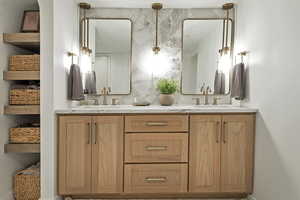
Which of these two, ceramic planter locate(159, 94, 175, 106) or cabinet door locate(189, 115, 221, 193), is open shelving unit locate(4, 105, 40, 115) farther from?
cabinet door locate(189, 115, 221, 193)

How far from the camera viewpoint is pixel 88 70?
2.99 meters

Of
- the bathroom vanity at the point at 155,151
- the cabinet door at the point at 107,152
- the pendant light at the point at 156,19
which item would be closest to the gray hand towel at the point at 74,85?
the bathroom vanity at the point at 155,151

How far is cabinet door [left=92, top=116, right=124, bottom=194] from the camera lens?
235 cm

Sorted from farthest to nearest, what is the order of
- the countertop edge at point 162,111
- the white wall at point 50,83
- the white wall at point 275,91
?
the countertop edge at point 162,111, the white wall at point 50,83, the white wall at point 275,91

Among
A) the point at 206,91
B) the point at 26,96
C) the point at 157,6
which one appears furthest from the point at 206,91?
the point at 26,96

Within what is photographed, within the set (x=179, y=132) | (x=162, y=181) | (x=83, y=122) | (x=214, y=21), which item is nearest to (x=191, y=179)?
(x=162, y=181)

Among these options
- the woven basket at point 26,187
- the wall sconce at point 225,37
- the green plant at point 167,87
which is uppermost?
the wall sconce at point 225,37

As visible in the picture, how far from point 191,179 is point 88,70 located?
1.70 metres

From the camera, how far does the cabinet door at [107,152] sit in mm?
2352

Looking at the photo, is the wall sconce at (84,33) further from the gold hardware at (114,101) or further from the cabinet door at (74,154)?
the cabinet door at (74,154)

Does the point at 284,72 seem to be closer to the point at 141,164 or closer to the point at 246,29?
the point at 246,29

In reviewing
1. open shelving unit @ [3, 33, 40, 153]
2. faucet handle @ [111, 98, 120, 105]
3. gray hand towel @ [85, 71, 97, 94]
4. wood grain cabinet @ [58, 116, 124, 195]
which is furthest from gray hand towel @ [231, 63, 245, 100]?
open shelving unit @ [3, 33, 40, 153]

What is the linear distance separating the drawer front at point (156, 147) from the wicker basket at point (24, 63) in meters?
1.10

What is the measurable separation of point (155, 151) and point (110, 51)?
135 centimetres
